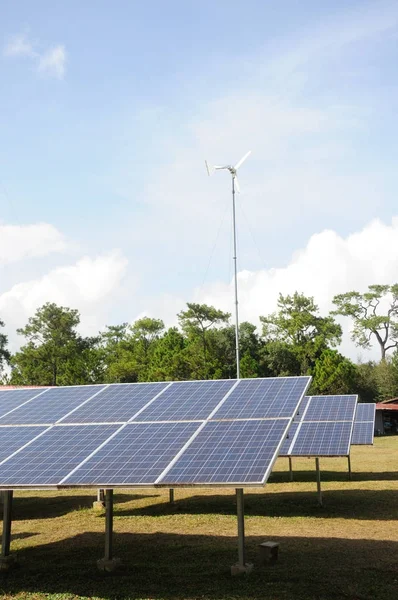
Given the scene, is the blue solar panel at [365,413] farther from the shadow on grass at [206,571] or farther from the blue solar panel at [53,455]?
the blue solar panel at [53,455]

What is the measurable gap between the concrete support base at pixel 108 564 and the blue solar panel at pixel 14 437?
128 inches

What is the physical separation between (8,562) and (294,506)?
10.9 metres

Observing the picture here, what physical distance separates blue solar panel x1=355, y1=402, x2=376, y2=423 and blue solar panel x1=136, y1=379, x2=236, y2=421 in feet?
57.5

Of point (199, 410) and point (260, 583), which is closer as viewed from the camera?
point (260, 583)

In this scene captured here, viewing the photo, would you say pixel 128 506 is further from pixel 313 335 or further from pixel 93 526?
pixel 313 335

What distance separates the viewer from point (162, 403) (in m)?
16.2

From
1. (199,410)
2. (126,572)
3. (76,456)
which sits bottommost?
(126,572)

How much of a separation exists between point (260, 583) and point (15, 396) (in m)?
11.0

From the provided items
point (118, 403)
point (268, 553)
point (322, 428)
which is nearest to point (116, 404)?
point (118, 403)

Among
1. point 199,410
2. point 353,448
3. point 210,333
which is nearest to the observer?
point 199,410

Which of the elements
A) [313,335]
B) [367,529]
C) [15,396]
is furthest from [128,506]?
[313,335]

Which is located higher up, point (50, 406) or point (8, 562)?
point (50, 406)

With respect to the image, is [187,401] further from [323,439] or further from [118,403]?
[323,439]

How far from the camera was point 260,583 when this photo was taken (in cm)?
1200
